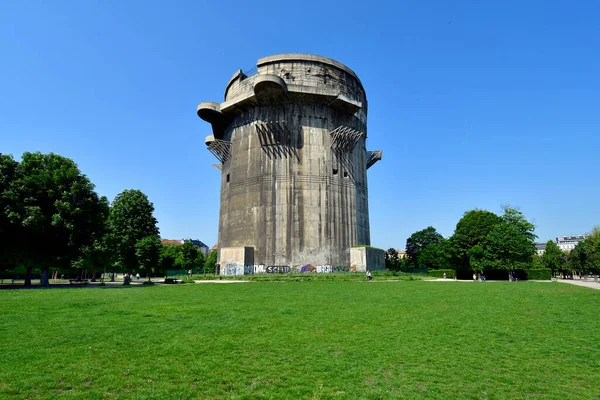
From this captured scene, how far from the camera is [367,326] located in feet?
31.2

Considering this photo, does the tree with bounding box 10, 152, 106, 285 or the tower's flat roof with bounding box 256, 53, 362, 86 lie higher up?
the tower's flat roof with bounding box 256, 53, 362, 86

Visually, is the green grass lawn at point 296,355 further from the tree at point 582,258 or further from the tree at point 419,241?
the tree at point 419,241

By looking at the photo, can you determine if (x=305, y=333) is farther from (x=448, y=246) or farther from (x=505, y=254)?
(x=448, y=246)

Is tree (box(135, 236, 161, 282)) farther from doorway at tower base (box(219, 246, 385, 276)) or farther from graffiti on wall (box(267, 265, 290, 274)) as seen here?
graffiti on wall (box(267, 265, 290, 274))

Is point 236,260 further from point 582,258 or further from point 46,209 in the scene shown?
point 582,258

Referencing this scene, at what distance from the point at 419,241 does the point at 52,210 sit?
276 feet

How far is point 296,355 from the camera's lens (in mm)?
6773

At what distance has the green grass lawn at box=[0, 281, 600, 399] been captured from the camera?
16.9 feet

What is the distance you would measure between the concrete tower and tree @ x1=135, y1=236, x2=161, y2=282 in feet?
24.0

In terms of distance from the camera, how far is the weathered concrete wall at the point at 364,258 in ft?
130

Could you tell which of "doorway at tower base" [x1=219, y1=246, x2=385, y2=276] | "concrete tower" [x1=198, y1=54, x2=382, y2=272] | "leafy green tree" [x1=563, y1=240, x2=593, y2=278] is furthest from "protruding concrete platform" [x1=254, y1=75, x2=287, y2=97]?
"leafy green tree" [x1=563, y1=240, x2=593, y2=278]

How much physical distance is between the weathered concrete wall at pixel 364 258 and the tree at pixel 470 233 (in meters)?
21.4

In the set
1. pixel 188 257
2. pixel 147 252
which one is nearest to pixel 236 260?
pixel 147 252

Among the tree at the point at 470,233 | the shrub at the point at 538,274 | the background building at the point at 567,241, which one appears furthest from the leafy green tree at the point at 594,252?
the background building at the point at 567,241
